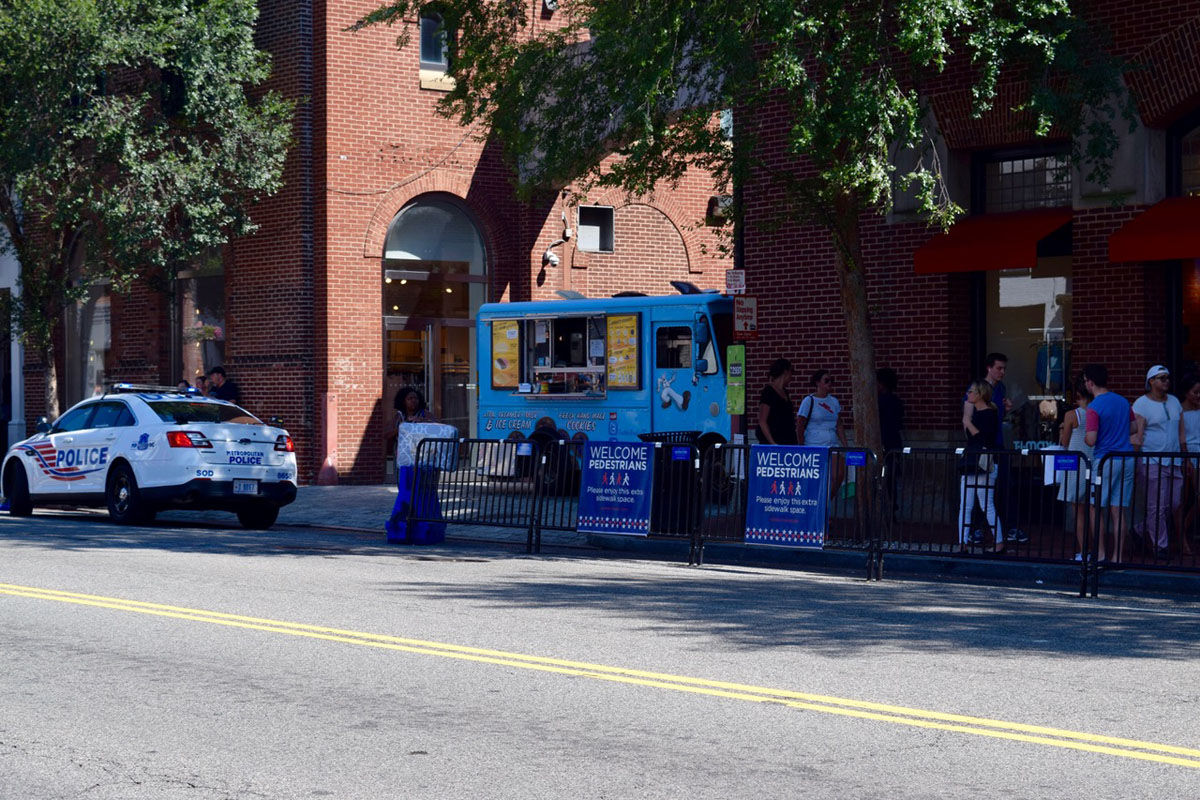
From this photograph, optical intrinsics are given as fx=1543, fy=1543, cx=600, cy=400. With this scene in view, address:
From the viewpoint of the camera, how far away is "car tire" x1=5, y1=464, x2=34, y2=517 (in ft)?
67.1

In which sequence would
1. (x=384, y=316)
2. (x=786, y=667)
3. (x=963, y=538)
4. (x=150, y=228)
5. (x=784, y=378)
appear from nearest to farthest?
(x=786, y=667) < (x=963, y=538) < (x=784, y=378) < (x=150, y=228) < (x=384, y=316)

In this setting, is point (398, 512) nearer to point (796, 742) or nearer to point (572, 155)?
point (572, 155)

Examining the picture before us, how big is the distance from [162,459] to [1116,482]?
10791 mm

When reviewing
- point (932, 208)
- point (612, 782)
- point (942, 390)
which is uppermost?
point (932, 208)

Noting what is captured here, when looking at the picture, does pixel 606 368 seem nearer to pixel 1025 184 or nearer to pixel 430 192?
pixel 430 192

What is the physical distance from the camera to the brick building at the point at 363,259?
85.5 feet

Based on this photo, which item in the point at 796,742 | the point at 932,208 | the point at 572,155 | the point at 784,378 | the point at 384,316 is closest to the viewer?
the point at 796,742

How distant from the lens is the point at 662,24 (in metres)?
15.4

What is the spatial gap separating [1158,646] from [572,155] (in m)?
9.17

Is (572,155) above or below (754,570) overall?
above

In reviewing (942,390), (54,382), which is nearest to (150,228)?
(54,382)

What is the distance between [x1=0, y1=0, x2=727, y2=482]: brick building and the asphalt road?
13192 millimetres

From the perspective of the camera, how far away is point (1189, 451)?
13.9m

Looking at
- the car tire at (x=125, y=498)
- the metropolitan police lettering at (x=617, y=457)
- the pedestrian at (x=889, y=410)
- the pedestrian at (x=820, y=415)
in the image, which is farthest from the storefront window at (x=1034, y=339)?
the car tire at (x=125, y=498)
